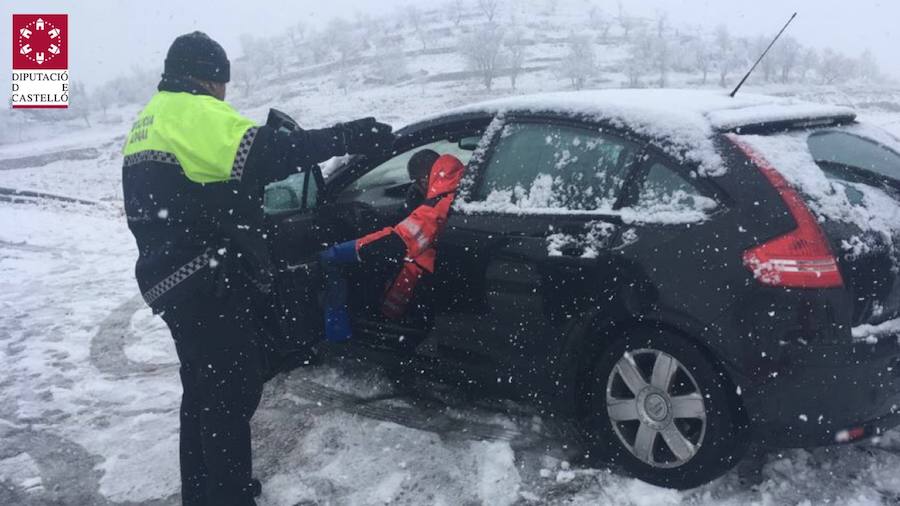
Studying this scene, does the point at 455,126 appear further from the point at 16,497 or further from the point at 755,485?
the point at 16,497

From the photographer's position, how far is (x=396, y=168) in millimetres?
4148

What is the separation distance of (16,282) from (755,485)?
7609 mm

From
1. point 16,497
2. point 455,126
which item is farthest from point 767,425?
point 16,497

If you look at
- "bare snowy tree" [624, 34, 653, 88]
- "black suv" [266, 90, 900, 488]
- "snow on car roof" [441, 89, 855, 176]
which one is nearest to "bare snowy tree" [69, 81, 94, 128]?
"bare snowy tree" [624, 34, 653, 88]

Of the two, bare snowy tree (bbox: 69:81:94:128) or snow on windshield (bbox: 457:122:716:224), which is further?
bare snowy tree (bbox: 69:81:94:128)

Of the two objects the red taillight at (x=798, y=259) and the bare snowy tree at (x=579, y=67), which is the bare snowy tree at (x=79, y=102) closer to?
the bare snowy tree at (x=579, y=67)

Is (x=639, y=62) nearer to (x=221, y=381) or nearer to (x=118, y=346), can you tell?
(x=118, y=346)

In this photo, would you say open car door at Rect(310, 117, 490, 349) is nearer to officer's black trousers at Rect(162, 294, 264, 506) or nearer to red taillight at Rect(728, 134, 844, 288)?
officer's black trousers at Rect(162, 294, 264, 506)

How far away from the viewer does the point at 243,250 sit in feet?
8.52

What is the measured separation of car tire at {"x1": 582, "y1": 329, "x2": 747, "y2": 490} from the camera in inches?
101

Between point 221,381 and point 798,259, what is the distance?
7.06ft

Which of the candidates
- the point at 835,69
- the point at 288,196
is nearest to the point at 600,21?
the point at 835,69

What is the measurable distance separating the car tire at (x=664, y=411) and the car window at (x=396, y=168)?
1.53 meters

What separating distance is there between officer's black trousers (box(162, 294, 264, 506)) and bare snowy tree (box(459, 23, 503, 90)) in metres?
63.9
